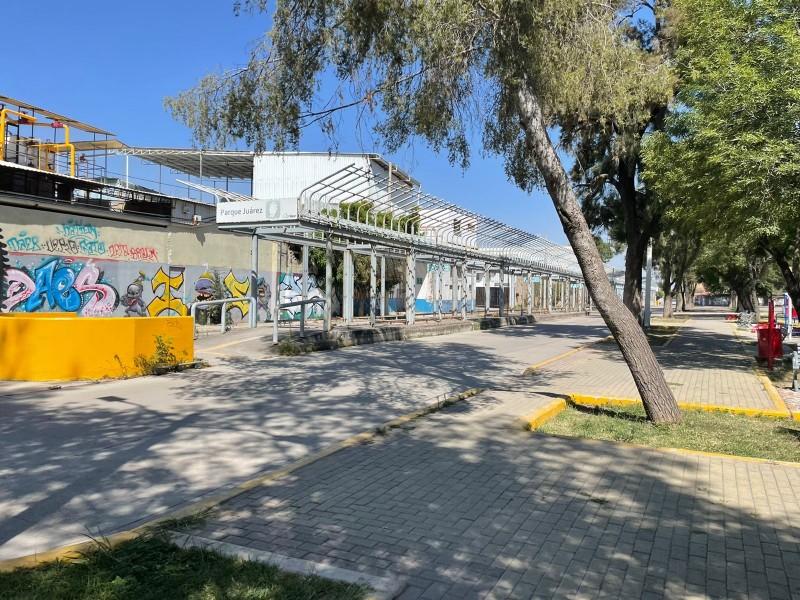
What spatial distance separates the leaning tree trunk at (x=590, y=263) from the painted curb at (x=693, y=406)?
1.39 m

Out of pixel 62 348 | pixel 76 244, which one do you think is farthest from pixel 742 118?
pixel 76 244

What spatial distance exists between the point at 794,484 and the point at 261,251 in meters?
22.2

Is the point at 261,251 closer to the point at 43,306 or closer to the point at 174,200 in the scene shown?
the point at 174,200

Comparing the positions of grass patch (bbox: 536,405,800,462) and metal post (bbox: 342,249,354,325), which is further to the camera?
metal post (bbox: 342,249,354,325)

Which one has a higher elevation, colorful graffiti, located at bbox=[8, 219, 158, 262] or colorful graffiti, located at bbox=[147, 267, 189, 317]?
colorful graffiti, located at bbox=[8, 219, 158, 262]

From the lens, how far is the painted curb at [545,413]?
720cm

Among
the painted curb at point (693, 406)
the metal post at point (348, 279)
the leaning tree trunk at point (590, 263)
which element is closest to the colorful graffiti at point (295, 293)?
the metal post at point (348, 279)

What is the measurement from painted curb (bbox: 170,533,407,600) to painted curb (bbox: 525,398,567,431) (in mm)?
4182

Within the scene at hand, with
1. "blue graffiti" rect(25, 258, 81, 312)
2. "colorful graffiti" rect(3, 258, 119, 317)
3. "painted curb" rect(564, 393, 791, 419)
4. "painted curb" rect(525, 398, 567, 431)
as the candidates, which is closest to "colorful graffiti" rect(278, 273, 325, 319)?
"colorful graffiti" rect(3, 258, 119, 317)

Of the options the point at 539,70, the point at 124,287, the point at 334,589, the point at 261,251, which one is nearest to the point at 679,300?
the point at 261,251

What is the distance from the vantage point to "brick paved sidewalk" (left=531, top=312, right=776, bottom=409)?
30.5ft

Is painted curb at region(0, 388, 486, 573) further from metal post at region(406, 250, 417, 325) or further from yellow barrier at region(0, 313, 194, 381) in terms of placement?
A: metal post at region(406, 250, 417, 325)

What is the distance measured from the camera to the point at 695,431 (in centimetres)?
686

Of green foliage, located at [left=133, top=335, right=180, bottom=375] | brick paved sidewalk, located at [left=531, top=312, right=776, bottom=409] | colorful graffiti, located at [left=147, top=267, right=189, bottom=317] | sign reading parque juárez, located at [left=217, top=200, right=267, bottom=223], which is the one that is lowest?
brick paved sidewalk, located at [left=531, top=312, right=776, bottom=409]
